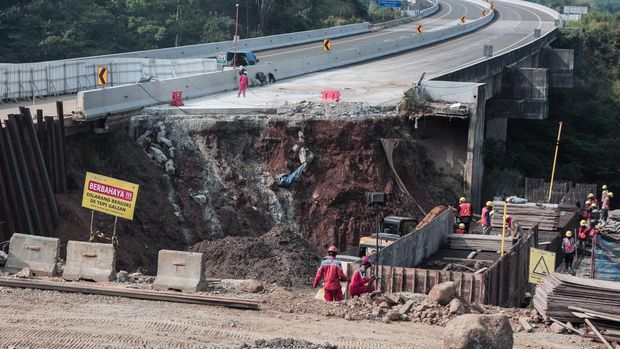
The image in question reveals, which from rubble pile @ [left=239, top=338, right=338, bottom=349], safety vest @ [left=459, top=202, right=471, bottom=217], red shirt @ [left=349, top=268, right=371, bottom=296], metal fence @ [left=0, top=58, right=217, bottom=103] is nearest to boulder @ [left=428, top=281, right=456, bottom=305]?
red shirt @ [left=349, top=268, right=371, bottom=296]

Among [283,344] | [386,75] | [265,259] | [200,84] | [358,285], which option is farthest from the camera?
[386,75]

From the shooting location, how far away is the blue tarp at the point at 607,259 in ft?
92.8

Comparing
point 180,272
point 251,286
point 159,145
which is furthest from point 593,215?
point 180,272

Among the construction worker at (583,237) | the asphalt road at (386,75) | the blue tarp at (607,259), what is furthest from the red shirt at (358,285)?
the asphalt road at (386,75)

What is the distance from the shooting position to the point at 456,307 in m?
17.0

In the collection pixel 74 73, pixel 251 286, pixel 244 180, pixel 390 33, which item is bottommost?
pixel 251 286

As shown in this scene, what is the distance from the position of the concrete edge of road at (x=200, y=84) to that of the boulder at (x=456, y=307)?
15.2 m

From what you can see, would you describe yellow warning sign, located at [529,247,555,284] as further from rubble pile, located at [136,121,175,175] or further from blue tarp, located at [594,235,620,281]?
rubble pile, located at [136,121,175,175]

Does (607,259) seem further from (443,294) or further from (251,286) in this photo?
(251,286)

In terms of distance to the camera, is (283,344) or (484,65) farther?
(484,65)

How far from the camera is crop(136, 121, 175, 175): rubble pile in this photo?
30.8 meters

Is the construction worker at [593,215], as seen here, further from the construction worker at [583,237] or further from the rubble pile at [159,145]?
the rubble pile at [159,145]

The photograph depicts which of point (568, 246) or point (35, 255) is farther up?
point (35, 255)

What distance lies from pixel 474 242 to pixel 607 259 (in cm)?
553
